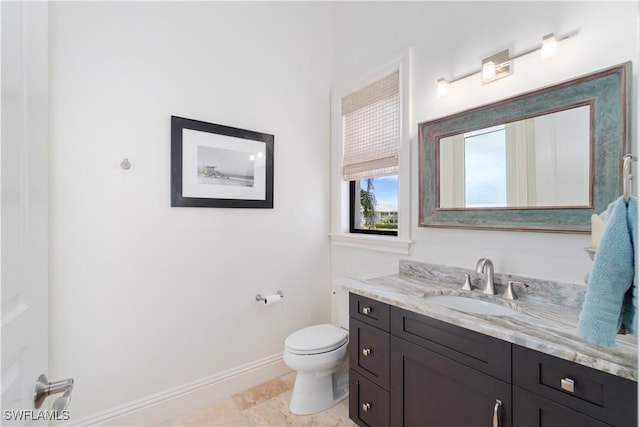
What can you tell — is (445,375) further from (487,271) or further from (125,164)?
(125,164)

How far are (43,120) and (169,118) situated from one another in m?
1.14

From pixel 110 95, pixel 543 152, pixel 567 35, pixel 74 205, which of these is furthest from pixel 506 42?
pixel 74 205

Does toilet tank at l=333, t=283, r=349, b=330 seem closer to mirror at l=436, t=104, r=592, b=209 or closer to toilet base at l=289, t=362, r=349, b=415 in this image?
toilet base at l=289, t=362, r=349, b=415

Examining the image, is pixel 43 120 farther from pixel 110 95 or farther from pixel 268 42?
pixel 268 42

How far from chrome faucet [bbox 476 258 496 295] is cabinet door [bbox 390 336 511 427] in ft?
1.52

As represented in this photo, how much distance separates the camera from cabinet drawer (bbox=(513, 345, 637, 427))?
0.79 metres

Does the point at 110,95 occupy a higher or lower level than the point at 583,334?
higher

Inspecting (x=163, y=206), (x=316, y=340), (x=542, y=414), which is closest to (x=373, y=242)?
(x=316, y=340)

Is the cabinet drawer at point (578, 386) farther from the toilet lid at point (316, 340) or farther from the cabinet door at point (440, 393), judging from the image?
the toilet lid at point (316, 340)

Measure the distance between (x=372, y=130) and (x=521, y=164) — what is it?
1.05 metres

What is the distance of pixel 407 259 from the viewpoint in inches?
74.7

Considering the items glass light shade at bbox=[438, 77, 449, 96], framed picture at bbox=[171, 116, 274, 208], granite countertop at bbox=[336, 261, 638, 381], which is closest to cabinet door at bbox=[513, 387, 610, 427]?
granite countertop at bbox=[336, 261, 638, 381]

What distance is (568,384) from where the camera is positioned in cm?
87

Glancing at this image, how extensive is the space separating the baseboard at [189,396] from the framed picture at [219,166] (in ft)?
3.76
